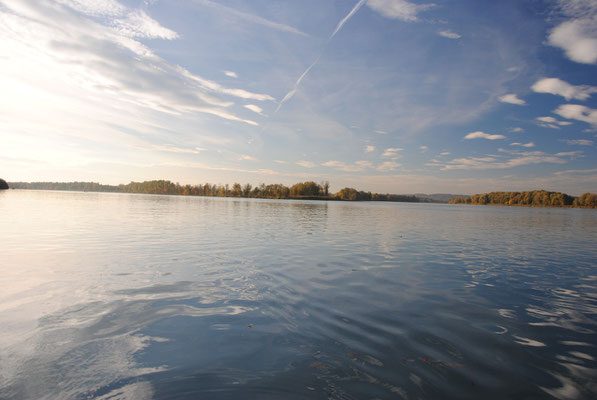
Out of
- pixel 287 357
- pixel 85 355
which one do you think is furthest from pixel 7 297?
pixel 287 357

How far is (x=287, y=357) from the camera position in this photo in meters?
5.46

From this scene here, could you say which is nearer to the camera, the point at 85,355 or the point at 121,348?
the point at 85,355

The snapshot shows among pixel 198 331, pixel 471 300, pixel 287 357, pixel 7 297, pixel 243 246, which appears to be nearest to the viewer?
pixel 287 357

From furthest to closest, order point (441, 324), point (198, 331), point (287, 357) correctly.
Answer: point (441, 324), point (198, 331), point (287, 357)

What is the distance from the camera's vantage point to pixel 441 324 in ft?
23.9

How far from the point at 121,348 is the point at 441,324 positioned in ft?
24.3

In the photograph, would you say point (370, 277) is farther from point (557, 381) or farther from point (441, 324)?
point (557, 381)

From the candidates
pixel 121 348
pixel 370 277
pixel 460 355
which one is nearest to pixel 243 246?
pixel 370 277

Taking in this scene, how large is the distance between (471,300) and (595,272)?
33.1 ft

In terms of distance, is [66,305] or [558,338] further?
[66,305]

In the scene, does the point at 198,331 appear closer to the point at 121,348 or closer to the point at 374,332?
the point at 121,348

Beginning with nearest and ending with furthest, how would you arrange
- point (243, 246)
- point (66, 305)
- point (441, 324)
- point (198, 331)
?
point (198, 331) < point (441, 324) < point (66, 305) < point (243, 246)

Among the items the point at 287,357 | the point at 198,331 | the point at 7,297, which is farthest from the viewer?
the point at 7,297

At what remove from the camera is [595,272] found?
13961 mm
